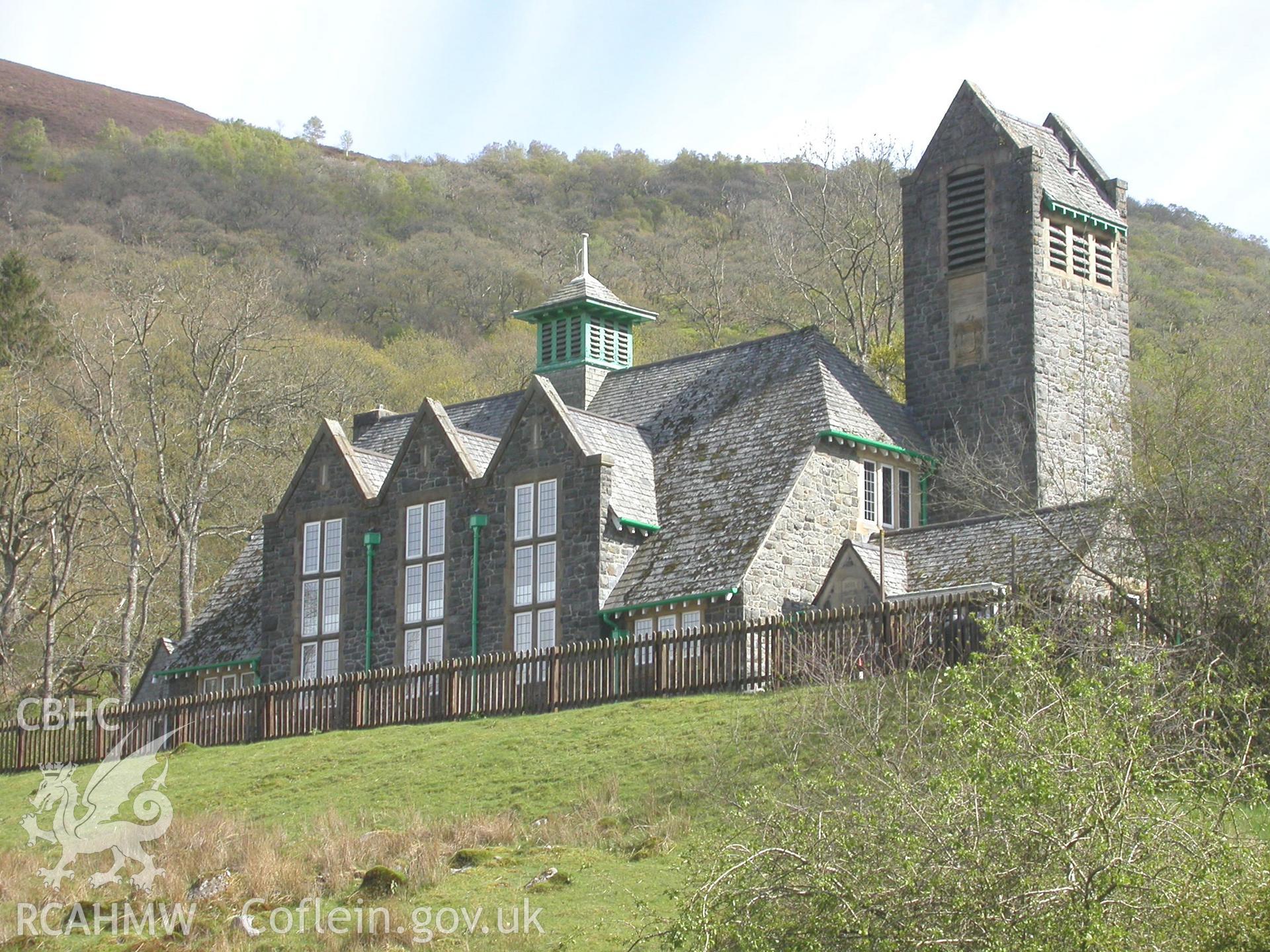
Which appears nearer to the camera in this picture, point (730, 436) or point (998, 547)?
point (998, 547)

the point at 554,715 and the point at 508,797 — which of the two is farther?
the point at 554,715

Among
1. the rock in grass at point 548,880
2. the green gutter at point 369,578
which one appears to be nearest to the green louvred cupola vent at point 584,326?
the green gutter at point 369,578

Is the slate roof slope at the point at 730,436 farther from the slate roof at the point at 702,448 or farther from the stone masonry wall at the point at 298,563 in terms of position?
the stone masonry wall at the point at 298,563

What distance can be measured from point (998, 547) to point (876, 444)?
5.34 metres

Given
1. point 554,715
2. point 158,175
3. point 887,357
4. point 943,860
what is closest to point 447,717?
point 554,715

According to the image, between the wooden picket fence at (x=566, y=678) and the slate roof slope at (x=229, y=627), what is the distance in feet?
14.5

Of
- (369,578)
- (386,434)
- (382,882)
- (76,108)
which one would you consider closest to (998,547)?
(369,578)

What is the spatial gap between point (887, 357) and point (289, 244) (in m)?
63.6

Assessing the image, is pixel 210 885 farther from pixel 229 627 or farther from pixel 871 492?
pixel 229 627

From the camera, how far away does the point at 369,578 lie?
40.1 metres

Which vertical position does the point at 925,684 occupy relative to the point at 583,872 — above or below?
above

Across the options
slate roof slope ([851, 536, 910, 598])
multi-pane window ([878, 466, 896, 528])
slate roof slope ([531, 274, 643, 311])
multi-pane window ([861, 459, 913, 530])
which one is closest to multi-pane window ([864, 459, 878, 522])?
multi-pane window ([861, 459, 913, 530])

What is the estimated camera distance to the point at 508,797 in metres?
26.4

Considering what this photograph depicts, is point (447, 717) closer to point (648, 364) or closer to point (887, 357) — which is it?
point (648, 364)
